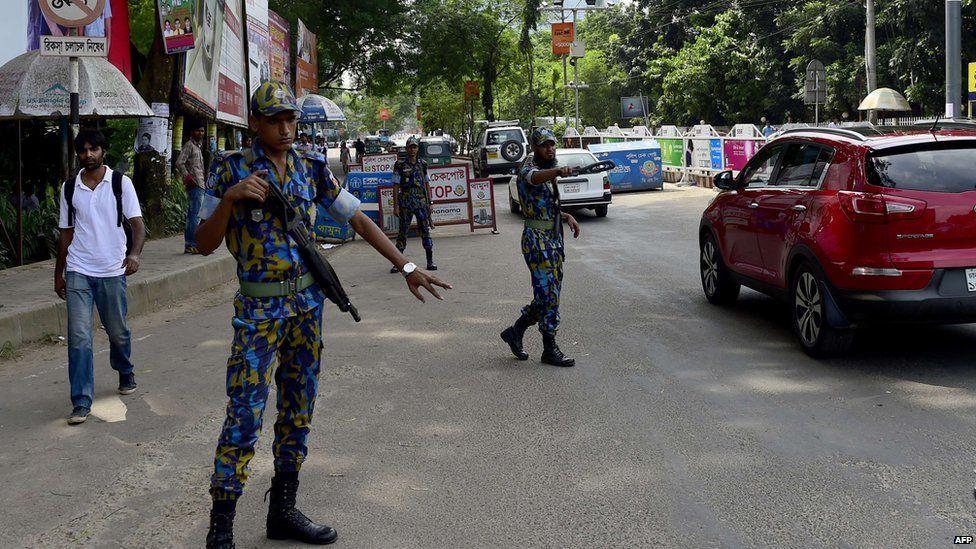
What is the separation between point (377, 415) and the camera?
20.1 ft

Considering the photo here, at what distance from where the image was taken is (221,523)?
376 centimetres

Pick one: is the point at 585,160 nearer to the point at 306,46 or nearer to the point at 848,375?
the point at 848,375

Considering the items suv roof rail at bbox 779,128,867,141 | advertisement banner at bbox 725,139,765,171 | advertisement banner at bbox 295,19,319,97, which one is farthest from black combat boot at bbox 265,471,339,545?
advertisement banner at bbox 295,19,319,97

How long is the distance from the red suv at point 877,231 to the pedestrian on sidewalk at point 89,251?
470 cm

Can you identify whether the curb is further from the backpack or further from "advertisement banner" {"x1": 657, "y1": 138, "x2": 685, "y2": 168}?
"advertisement banner" {"x1": 657, "y1": 138, "x2": 685, "y2": 168}

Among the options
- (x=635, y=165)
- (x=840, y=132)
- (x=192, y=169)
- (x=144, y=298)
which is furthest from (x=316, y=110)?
(x=840, y=132)

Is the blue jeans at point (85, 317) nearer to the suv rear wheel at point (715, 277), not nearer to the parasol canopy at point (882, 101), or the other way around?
the suv rear wheel at point (715, 277)

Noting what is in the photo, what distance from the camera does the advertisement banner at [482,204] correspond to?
18719 millimetres

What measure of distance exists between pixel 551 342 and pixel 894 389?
94.9 inches

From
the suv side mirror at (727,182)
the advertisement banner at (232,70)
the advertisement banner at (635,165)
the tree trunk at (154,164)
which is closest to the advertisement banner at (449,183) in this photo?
the tree trunk at (154,164)

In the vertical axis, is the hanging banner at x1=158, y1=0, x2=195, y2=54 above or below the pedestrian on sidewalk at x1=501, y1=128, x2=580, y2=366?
above

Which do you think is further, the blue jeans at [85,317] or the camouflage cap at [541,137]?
the camouflage cap at [541,137]

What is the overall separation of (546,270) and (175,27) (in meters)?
10.7

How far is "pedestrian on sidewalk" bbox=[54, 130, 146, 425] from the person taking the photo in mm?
6223
